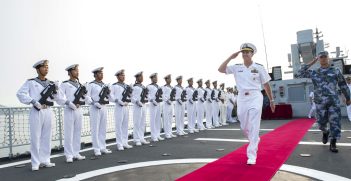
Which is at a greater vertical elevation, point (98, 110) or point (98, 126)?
point (98, 110)

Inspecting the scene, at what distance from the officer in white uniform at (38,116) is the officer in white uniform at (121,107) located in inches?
85.6

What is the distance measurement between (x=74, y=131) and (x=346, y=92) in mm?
5774

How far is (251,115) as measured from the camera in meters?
4.73

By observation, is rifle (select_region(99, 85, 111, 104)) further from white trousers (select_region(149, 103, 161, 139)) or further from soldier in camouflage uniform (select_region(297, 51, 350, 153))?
soldier in camouflage uniform (select_region(297, 51, 350, 153))

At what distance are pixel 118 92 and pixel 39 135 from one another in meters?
2.69

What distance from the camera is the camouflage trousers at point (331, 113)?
5.72 meters

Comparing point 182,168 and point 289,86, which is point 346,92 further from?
point 289,86

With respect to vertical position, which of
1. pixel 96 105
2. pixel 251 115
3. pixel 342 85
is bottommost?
pixel 251 115

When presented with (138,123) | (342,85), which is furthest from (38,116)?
(342,85)

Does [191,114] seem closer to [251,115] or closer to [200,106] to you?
[200,106]

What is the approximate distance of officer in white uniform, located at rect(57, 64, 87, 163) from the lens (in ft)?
20.2

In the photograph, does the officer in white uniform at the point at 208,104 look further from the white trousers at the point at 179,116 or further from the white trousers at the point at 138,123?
the white trousers at the point at 138,123

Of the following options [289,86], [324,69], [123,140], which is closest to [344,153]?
[324,69]

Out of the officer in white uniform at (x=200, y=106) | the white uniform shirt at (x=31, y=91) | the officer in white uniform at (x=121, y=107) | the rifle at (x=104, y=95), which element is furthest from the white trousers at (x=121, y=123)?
the officer in white uniform at (x=200, y=106)
